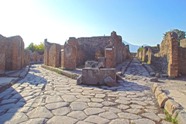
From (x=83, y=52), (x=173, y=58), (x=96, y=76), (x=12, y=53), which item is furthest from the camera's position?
(x=83, y=52)

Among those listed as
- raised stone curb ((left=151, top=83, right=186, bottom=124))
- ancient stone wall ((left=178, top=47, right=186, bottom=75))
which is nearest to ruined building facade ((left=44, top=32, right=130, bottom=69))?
ancient stone wall ((left=178, top=47, right=186, bottom=75))

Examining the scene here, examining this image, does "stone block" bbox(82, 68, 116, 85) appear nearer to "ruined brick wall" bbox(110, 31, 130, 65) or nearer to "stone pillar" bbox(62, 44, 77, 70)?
"stone pillar" bbox(62, 44, 77, 70)

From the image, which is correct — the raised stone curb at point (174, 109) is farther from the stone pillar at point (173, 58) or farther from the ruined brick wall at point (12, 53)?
the ruined brick wall at point (12, 53)

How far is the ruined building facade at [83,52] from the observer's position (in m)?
13.3

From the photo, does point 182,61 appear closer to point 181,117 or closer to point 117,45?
point 181,117

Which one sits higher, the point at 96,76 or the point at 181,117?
the point at 96,76

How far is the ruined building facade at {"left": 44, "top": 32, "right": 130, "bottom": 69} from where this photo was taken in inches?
522

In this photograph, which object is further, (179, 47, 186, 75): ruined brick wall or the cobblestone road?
(179, 47, 186, 75): ruined brick wall

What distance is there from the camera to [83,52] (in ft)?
67.3

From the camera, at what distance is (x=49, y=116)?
3.52 meters

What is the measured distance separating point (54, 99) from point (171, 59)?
789cm

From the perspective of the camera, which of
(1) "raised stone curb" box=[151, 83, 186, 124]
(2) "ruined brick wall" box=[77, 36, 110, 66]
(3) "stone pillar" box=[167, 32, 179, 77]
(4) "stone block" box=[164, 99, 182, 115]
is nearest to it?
(1) "raised stone curb" box=[151, 83, 186, 124]

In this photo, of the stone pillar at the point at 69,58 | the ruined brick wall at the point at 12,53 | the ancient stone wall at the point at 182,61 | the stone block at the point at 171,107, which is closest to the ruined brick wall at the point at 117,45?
the stone pillar at the point at 69,58

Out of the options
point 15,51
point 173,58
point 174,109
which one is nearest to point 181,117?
point 174,109
